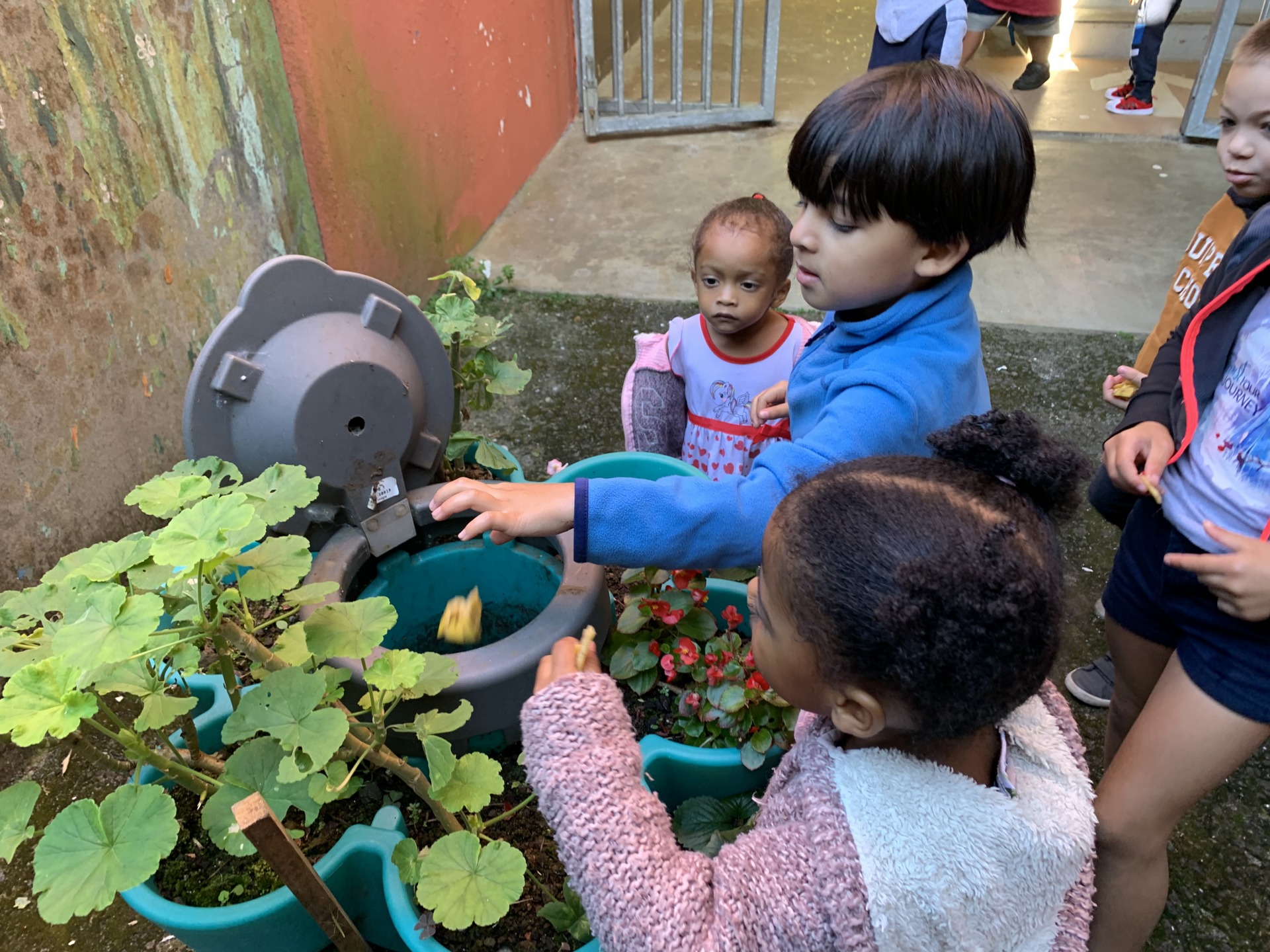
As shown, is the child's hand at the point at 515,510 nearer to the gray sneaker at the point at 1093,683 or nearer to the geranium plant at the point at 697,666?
the geranium plant at the point at 697,666

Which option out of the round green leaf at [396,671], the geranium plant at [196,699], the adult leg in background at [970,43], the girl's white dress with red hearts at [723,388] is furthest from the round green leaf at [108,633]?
the adult leg in background at [970,43]

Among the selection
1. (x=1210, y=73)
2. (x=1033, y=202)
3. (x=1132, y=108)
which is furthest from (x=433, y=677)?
(x=1132, y=108)

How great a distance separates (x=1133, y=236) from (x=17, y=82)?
3926mm

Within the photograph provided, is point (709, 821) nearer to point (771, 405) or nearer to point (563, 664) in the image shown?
point (563, 664)

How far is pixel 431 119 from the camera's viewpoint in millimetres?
3119

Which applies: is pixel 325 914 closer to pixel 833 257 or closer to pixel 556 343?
pixel 833 257

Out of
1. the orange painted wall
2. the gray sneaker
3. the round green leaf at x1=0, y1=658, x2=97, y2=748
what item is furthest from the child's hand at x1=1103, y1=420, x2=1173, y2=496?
the orange painted wall

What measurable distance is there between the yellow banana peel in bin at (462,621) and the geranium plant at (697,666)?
287 mm

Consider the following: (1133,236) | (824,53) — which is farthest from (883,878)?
(824,53)

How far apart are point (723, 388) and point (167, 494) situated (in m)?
1.24

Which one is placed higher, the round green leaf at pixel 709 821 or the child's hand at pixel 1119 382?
the child's hand at pixel 1119 382

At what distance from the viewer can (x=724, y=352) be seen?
2.01 meters

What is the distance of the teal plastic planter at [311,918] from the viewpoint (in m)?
1.13

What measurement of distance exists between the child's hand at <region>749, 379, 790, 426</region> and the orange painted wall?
1.59m
